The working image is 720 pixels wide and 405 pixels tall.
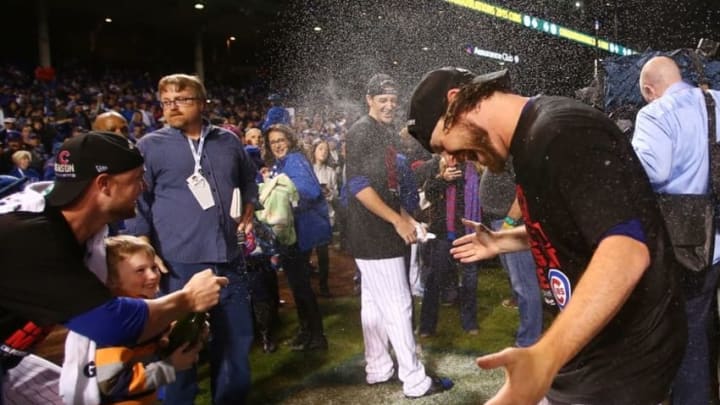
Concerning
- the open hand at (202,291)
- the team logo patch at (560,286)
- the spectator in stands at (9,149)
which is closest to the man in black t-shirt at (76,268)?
the open hand at (202,291)

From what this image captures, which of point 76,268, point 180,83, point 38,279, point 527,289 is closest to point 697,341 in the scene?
point 527,289

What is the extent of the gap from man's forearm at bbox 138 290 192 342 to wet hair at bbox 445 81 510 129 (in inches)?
51.8

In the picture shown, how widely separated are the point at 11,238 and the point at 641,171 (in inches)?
75.4

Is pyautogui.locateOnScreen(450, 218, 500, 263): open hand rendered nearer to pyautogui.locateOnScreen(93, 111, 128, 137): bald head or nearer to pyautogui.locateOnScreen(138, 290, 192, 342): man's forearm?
pyautogui.locateOnScreen(138, 290, 192, 342): man's forearm

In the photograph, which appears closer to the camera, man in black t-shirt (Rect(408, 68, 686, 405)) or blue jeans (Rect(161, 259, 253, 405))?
man in black t-shirt (Rect(408, 68, 686, 405))

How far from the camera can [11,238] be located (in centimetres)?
195

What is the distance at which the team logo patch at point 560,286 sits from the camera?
70.0 inches

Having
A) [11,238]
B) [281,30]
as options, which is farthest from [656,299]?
[281,30]

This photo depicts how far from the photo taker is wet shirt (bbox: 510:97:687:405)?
1.50 metres

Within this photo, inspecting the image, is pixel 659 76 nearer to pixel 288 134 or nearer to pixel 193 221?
pixel 193 221

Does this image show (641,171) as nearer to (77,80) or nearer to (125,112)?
(125,112)

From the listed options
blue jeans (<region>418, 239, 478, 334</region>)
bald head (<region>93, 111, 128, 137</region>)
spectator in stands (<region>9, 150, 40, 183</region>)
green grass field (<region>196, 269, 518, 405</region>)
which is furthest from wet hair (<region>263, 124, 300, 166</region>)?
spectator in stands (<region>9, 150, 40, 183</region>)

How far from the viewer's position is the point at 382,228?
163 inches

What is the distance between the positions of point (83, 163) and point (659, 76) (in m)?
2.96
